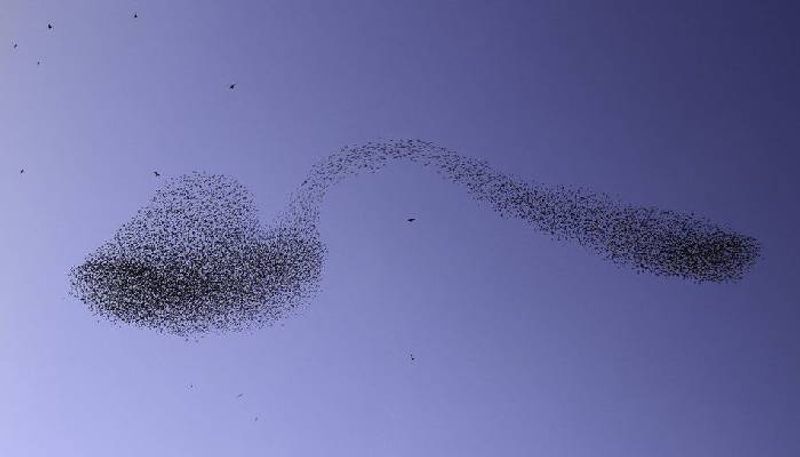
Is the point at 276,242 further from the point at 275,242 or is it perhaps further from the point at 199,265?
the point at 199,265

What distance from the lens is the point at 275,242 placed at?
3.15 meters

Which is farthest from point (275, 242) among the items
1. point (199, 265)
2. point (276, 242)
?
point (199, 265)

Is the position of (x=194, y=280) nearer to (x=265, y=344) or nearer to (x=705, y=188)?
(x=265, y=344)

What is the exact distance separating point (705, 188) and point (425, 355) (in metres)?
1.42

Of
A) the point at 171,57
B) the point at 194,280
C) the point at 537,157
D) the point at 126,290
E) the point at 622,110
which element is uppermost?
the point at 622,110

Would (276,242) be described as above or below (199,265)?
above

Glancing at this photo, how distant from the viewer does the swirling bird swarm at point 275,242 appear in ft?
10.1

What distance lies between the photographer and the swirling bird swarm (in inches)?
122

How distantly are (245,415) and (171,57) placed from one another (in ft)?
5.23

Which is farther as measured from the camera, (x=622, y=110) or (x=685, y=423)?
(x=622, y=110)

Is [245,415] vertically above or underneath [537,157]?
underneath

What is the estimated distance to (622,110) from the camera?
323cm

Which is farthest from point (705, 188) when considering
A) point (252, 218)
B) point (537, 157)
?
point (252, 218)

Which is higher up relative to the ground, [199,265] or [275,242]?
[275,242]
